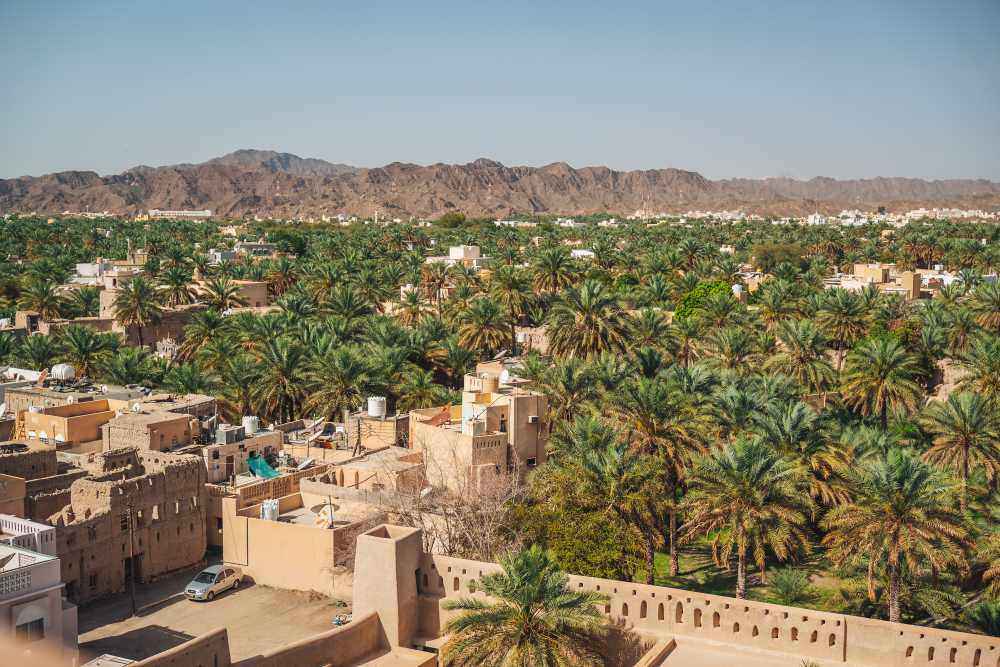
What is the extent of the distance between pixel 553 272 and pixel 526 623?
29.4 metres

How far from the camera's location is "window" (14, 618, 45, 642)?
14.8 metres

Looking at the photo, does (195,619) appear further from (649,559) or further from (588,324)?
(588,324)

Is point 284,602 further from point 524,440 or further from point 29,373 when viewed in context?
point 29,373

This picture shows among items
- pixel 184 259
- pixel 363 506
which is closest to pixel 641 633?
pixel 363 506

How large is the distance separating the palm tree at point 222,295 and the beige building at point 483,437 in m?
24.5

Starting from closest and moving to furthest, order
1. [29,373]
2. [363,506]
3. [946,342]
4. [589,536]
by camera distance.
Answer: [589,536] < [363,506] < [29,373] < [946,342]

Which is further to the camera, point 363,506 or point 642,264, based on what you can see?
point 642,264

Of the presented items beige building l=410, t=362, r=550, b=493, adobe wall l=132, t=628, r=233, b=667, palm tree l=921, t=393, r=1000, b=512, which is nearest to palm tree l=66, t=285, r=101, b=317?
beige building l=410, t=362, r=550, b=493

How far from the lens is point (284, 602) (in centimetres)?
2003

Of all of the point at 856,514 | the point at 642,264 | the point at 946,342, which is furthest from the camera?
the point at 642,264

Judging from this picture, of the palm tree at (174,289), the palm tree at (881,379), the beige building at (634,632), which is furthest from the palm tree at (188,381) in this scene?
the palm tree at (881,379)

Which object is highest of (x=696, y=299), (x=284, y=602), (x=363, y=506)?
(x=696, y=299)

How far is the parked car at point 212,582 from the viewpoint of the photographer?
2005cm

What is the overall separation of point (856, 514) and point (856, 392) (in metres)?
11.2
